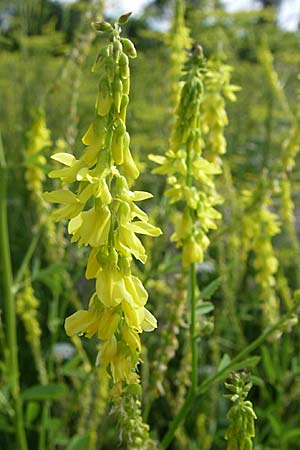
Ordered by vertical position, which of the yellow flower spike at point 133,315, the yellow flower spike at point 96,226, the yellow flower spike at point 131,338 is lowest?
the yellow flower spike at point 131,338

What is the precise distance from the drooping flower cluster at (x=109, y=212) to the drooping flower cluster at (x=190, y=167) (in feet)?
1.21

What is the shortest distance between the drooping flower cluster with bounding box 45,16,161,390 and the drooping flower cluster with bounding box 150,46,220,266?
0.37m

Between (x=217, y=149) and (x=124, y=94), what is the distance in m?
0.80

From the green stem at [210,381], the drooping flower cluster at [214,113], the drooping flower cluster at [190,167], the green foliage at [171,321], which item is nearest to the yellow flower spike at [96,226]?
the green foliage at [171,321]

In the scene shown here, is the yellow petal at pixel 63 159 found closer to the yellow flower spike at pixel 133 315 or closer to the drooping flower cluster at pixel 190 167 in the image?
the yellow flower spike at pixel 133 315

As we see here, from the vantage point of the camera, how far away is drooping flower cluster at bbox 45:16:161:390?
812 mm

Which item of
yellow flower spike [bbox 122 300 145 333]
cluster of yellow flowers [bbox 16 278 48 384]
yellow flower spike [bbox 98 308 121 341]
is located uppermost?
yellow flower spike [bbox 122 300 145 333]

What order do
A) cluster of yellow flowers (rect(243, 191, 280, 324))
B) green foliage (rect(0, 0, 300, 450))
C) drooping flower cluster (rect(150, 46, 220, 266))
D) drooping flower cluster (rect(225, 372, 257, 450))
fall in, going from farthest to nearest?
cluster of yellow flowers (rect(243, 191, 280, 324)) < green foliage (rect(0, 0, 300, 450)) < drooping flower cluster (rect(150, 46, 220, 266)) < drooping flower cluster (rect(225, 372, 257, 450))

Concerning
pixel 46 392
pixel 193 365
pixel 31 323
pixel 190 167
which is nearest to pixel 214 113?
pixel 190 167

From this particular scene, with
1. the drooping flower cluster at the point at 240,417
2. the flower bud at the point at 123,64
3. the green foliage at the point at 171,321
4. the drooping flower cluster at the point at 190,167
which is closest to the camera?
the flower bud at the point at 123,64

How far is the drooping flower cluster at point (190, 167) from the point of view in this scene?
47.4 inches

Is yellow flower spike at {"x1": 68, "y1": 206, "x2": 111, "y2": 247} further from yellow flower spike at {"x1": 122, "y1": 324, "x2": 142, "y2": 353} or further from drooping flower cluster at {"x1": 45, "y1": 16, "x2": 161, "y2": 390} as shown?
yellow flower spike at {"x1": 122, "y1": 324, "x2": 142, "y2": 353}

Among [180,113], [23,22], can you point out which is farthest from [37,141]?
[23,22]

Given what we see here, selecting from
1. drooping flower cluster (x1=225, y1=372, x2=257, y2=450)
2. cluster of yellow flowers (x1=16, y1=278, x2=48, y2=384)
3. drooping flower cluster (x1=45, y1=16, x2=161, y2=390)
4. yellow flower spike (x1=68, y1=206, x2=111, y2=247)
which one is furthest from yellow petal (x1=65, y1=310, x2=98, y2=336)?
cluster of yellow flowers (x1=16, y1=278, x2=48, y2=384)
